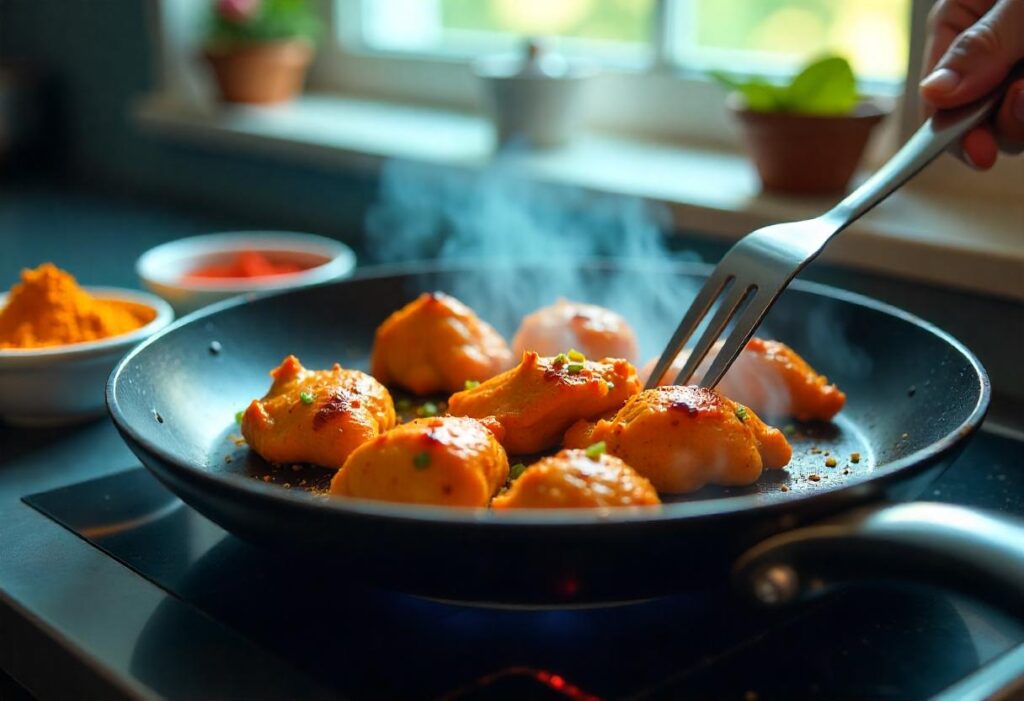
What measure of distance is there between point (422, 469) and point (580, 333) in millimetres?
412

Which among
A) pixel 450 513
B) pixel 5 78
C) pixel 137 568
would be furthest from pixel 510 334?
pixel 5 78

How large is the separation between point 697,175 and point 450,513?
1316 mm

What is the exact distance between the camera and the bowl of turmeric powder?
123cm

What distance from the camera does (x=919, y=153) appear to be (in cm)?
105

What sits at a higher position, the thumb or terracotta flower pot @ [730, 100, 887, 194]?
the thumb

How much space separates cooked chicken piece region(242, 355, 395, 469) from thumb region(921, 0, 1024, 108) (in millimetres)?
622

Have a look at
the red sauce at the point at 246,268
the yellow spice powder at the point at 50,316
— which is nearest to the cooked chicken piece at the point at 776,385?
the yellow spice powder at the point at 50,316

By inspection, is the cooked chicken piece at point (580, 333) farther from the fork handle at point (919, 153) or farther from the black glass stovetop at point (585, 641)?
the black glass stovetop at point (585, 641)

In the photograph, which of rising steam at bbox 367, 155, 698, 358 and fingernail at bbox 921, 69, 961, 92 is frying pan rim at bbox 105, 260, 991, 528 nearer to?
fingernail at bbox 921, 69, 961, 92

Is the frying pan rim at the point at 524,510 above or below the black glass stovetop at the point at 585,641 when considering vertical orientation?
above

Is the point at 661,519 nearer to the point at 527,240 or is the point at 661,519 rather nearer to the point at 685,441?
the point at 685,441

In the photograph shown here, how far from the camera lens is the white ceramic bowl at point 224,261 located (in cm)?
157

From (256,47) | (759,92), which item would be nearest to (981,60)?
(759,92)

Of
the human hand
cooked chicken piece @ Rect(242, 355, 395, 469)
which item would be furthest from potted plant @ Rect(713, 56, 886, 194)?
cooked chicken piece @ Rect(242, 355, 395, 469)
